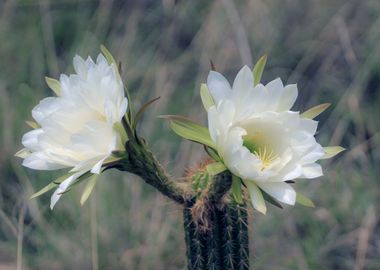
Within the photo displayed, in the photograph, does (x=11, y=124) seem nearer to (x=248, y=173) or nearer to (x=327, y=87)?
(x=327, y=87)

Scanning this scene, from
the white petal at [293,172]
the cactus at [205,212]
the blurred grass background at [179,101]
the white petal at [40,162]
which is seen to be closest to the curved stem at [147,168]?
the cactus at [205,212]

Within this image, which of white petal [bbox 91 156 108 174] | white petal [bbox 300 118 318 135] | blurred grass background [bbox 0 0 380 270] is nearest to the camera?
white petal [bbox 91 156 108 174]

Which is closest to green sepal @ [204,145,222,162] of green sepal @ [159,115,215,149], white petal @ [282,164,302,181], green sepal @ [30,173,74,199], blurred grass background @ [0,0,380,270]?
green sepal @ [159,115,215,149]

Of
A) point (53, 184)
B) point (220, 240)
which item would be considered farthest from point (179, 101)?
point (53, 184)

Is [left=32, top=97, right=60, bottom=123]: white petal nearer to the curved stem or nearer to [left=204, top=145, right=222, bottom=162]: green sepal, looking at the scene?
the curved stem

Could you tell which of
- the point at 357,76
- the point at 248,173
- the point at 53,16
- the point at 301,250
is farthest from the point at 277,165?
the point at 53,16

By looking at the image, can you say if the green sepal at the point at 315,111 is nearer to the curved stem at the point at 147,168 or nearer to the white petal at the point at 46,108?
the curved stem at the point at 147,168
